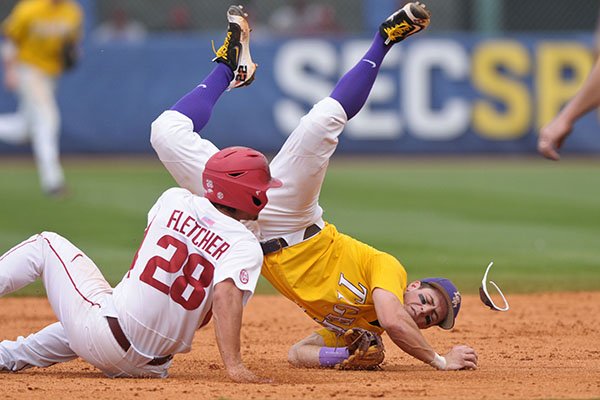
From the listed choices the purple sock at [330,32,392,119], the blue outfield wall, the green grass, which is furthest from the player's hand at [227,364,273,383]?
the blue outfield wall

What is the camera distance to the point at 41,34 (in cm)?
1382

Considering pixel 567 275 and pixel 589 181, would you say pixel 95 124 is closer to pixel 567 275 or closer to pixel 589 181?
pixel 589 181

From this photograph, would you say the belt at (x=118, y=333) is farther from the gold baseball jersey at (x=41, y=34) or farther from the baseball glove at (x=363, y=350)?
the gold baseball jersey at (x=41, y=34)

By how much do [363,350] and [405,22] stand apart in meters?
1.85

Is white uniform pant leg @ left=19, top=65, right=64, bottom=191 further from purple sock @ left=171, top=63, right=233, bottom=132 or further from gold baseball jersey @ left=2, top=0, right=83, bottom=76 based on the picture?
purple sock @ left=171, top=63, right=233, bottom=132

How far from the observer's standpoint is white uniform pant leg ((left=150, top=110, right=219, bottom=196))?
6152 millimetres

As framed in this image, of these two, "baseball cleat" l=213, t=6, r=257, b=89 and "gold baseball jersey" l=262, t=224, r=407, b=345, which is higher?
"baseball cleat" l=213, t=6, r=257, b=89

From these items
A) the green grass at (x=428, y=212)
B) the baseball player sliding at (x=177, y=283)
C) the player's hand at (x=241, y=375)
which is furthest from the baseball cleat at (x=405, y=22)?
the green grass at (x=428, y=212)

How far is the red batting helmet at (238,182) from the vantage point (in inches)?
202

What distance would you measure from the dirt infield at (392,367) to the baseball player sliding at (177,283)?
0.20 meters

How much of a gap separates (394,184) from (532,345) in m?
7.98

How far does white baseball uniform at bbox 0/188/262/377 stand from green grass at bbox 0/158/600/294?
3.44 meters

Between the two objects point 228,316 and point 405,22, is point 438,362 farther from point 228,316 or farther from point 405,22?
point 405,22

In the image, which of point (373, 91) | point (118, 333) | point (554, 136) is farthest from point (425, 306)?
point (373, 91)
